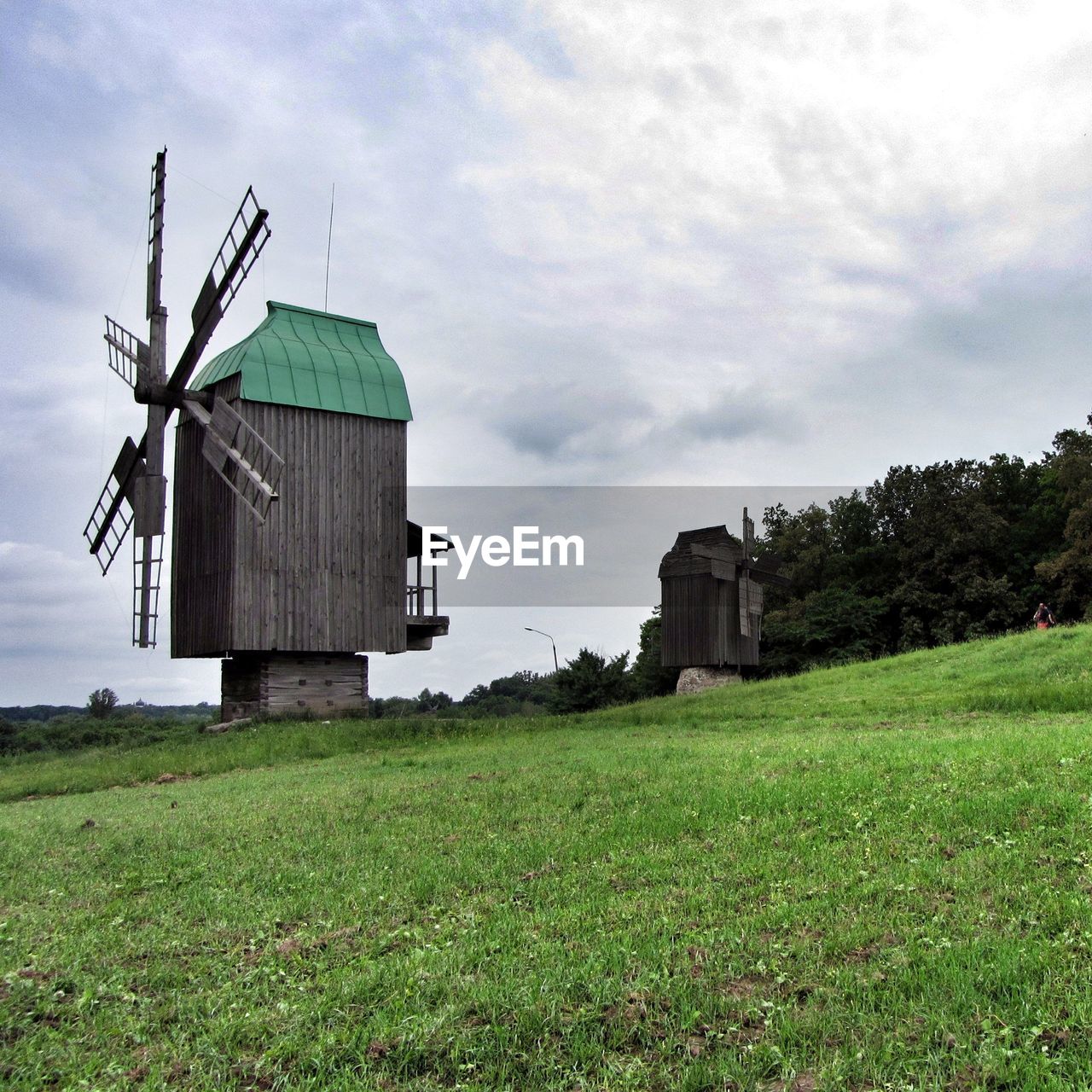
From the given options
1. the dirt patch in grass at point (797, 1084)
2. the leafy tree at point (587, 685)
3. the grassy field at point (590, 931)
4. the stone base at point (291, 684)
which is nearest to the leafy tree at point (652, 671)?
the leafy tree at point (587, 685)

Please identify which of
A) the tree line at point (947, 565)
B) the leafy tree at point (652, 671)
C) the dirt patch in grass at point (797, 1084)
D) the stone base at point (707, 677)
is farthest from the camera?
the leafy tree at point (652, 671)

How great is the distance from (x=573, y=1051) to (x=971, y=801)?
5.50m

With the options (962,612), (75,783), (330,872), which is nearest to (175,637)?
(75,783)

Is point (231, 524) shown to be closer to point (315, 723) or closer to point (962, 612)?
point (315, 723)

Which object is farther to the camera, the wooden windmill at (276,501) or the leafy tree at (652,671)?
the leafy tree at (652,671)

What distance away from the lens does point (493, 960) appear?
6.64 m

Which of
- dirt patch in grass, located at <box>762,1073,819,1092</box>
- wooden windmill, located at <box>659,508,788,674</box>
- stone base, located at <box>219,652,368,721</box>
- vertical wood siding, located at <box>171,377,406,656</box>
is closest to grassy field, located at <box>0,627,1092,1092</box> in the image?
dirt patch in grass, located at <box>762,1073,819,1092</box>

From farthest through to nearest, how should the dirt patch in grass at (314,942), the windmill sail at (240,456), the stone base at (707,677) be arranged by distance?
the stone base at (707,677) → the windmill sail at (240,456) → the dirt patch in grass at (314,942)

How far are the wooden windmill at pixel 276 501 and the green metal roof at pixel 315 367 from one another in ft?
0.17

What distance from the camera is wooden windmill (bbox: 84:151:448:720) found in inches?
1169

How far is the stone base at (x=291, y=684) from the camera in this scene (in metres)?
31.0

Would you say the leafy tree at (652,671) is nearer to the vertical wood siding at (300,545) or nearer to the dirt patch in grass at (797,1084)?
the vertical wood siding at (300,545)

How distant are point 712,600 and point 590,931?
118 feet

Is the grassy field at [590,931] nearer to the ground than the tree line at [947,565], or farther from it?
nearer to the ground
